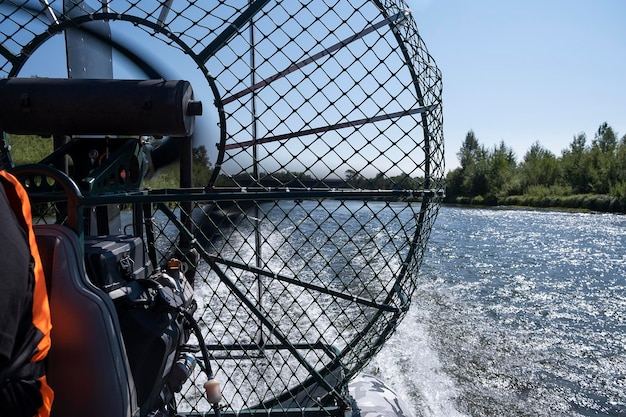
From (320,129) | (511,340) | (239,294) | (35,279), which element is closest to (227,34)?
(320,129)

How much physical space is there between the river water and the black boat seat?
4398 millimetres

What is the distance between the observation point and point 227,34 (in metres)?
1.94

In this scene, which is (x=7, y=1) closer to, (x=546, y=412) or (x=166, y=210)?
(x=166, y=210)

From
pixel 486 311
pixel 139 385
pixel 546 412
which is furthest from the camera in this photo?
pixel 486 311

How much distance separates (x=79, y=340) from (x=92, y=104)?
0.89 metres

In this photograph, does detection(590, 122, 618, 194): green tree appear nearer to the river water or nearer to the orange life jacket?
the river water

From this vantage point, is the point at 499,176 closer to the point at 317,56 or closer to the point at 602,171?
the point at 602,171

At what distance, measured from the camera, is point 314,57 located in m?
2.05

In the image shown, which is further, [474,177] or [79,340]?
[474,177]

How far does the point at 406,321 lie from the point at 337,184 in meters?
5.33

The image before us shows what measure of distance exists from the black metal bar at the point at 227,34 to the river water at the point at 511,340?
4.49 m

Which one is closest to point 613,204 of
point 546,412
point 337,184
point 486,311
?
point 486,311

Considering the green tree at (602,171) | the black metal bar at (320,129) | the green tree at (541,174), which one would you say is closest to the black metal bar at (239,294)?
the black metal bar at (320,129)

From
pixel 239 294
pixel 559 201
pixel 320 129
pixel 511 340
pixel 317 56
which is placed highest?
pixel 317 56
